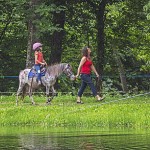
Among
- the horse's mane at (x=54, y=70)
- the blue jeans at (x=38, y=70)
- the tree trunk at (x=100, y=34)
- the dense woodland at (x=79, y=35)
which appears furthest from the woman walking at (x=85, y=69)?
the tree trunk at (x=100, y=34)

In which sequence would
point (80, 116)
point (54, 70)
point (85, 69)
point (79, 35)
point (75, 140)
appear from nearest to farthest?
1. point (75, 140)
2. point (80, 116)
3. point (85, 69)
4. point (54, 70)
5. point (79, 35)

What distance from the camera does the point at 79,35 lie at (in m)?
37.2

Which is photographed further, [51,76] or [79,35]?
[79,35]

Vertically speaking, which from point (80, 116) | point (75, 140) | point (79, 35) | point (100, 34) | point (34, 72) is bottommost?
point (75, 140)

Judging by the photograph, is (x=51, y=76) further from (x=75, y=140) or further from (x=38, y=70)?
(x=75, y=140)

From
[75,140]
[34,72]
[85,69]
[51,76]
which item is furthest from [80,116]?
[75,140]

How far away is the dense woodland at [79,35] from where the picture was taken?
28.4 m

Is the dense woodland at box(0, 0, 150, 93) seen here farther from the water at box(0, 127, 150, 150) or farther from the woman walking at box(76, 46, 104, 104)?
the water at box(0, 127, 150, 150)

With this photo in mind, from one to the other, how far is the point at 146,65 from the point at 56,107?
65.7 ft

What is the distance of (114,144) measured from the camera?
1431 centimetres

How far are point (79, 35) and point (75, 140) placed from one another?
2214 centimetres

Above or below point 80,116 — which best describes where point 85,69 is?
above

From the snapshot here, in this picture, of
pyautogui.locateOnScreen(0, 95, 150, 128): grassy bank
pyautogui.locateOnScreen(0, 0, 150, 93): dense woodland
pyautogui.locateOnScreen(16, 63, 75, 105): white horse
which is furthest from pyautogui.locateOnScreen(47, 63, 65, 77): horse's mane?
pyautogui.locateOnScreen(0, 95, 150, 128): grassy bank

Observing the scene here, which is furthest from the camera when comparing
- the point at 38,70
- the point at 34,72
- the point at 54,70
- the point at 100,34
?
the point at 100,34
